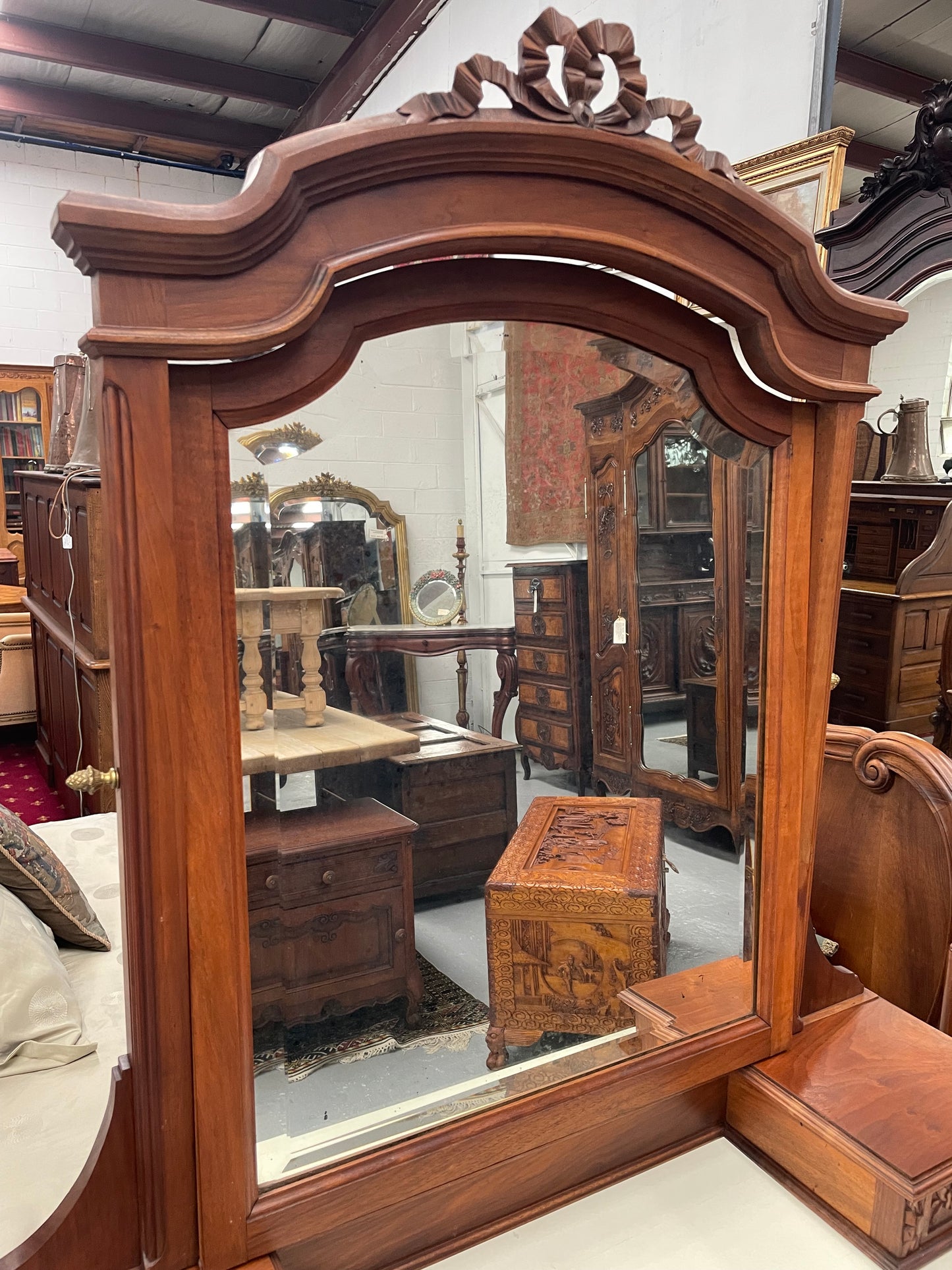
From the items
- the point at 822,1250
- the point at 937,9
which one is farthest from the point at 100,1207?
the point at 937,9

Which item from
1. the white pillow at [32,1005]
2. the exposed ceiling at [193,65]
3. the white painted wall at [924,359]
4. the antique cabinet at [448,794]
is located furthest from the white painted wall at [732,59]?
the white pillow at [32,1005]

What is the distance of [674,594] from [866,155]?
1409 mm

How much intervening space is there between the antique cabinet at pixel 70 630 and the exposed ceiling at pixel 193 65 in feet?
5.99

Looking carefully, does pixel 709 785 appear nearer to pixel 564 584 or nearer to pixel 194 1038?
pixel 564 584

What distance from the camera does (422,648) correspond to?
609mm

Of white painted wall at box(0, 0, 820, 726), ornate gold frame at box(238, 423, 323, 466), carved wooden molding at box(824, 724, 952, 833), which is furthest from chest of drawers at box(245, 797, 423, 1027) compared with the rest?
carved wooden molding at box(824, 724, 952, 833)

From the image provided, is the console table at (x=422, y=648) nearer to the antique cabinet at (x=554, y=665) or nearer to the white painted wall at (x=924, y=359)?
the antique cabinet at (x=554, y=665)

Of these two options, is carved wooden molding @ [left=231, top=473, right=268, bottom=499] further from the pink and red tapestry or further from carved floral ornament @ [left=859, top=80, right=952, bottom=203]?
carved floral ornament @ [left=859, top=80, right=952, bottom=203]

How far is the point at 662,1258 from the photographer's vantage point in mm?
617

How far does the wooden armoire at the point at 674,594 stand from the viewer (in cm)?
68

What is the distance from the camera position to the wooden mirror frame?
18.0 inches

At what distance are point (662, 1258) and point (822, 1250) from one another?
0.38ft

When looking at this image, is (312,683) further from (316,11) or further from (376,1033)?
(316,11)

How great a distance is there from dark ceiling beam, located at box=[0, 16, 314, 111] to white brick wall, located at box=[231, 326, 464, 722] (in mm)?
4179
